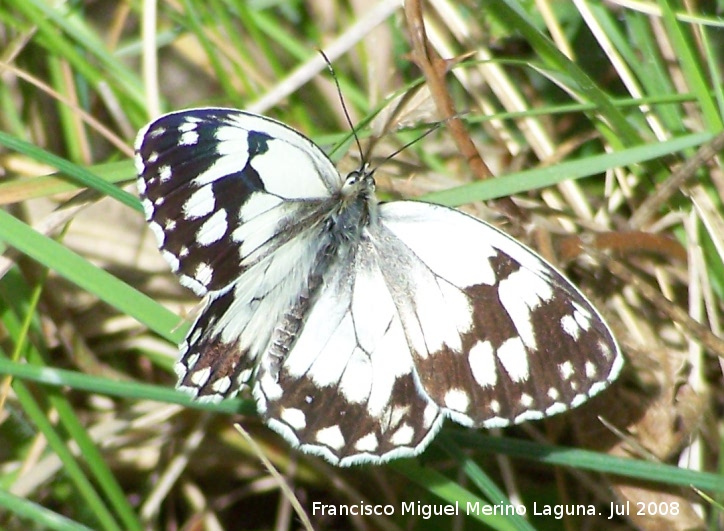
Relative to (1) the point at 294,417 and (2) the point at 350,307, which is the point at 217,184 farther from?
(1) the point at 294,417

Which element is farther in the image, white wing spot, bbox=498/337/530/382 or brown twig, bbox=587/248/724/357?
brown twig, bbox=587/248/724/357

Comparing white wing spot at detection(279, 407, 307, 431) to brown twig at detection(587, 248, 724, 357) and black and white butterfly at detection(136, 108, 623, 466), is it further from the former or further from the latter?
brown twig at detection(587, 248, 724, 357)

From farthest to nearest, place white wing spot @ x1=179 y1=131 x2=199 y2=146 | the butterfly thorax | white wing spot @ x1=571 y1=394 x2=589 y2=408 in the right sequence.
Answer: the butterfly thorax < white wing spot @ x1=179 y1=131 x2=199 y2=146 < white wing spot @ x1=571 y1=394 x2=589 y2=408

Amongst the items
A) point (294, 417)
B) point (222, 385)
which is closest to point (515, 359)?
point (294, 417)

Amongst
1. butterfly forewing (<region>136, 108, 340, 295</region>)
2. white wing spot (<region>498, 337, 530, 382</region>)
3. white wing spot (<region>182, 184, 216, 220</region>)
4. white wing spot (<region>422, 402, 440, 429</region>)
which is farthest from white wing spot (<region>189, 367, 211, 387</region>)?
white wing spot (<region>498, 337, 530, 382</region>)

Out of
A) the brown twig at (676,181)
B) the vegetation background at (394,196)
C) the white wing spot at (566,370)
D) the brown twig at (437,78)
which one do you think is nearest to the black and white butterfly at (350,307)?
→ the white wing spot at (566,370)

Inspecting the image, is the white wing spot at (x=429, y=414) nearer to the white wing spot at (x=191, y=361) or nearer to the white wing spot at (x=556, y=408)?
the white wing spot at (x=556, y=408)
